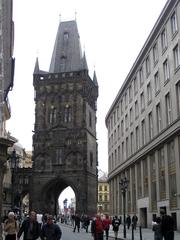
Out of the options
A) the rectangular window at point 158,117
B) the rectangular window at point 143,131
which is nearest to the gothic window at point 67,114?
the rectangular window at point 143,131

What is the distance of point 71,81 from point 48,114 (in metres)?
7.81

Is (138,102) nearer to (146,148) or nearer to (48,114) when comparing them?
(146,148)

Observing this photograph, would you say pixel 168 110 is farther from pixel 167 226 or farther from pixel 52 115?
pixel 52 115

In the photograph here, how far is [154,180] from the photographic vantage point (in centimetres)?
4406

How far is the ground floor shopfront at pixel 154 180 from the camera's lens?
36938mm

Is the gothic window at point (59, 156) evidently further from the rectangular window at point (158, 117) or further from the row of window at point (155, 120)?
the rectangular window at point (158, 117)

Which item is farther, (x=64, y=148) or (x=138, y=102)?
(x=64, y=148)

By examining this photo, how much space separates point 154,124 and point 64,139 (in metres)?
38.9

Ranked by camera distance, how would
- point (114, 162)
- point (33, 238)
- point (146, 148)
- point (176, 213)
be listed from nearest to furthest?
point (33, 238) → point (176, 213) → point (146, 148) → point (114, 162)

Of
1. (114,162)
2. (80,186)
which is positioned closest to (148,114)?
(114,162)

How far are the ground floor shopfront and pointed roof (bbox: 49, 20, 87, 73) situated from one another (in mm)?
33444

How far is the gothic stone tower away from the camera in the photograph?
259 ft

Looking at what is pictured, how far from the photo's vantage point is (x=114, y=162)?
71.7 meters

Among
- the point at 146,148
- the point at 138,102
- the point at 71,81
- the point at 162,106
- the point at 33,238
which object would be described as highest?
the point at 71,81
